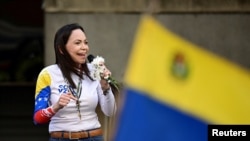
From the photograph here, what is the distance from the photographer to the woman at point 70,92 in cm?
413

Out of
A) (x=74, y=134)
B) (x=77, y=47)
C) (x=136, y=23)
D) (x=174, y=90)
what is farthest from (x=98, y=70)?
(x=136, y=23)

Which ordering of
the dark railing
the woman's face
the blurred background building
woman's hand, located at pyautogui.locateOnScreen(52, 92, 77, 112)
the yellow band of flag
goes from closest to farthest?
the yellow band of flag, woman's hand, located at pyautogui.locateOnScreen(52, 92, 77, 112), the woman's face, the blurred background building, the dark railing

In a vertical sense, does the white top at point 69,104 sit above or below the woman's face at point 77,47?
below

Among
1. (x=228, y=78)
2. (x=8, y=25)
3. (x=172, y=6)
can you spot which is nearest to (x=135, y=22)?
(x=172, y=6)

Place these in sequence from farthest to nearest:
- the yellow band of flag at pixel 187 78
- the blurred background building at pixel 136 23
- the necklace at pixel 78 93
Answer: the blurred background building at pixel 136 23
the necklace at pixel 78 93
the yellow band of flag at pixel 187 78

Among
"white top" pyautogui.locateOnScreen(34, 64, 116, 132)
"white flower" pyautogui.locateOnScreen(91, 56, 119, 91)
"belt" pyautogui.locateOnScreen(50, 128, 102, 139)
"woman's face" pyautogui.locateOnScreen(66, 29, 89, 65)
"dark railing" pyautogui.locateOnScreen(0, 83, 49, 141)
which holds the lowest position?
"dark railing" pyautogui.locateOnScreen(0, 83, 49, 141)

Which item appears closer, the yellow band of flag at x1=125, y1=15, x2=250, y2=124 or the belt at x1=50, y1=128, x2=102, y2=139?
the yellow band of flag at x1=125, y1=15, x2=250, y2=124

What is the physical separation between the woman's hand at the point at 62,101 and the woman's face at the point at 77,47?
0.92 ft

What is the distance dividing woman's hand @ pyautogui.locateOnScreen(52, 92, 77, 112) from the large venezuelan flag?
4.29 ft

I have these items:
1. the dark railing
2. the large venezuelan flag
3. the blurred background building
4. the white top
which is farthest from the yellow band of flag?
the dark railing

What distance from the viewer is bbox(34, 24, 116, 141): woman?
413 cm

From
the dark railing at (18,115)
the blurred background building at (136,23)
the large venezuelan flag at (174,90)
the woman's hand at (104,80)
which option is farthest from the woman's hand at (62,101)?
the dark railing at (18,115)

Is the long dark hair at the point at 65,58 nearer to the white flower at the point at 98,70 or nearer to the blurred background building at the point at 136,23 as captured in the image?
the white flower at the point at 98,70

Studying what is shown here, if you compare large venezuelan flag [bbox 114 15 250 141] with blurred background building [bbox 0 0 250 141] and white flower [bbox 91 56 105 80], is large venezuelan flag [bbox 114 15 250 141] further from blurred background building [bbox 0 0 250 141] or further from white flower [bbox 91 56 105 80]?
blurred background building [bbox 0 0 250 141]
